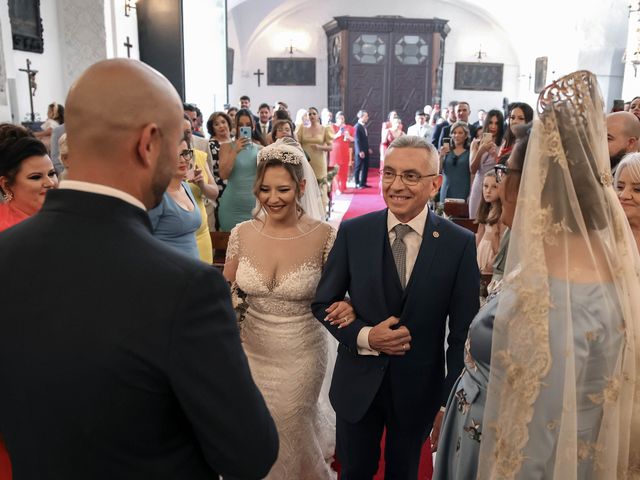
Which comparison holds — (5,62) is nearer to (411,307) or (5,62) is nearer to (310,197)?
→ (310,197)

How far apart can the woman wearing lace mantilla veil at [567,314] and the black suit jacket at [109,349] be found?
31.9 inches

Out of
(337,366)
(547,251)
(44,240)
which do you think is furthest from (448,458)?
(44,240)

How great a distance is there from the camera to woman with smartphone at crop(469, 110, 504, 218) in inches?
227

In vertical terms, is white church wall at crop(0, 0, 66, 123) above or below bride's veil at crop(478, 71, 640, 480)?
above

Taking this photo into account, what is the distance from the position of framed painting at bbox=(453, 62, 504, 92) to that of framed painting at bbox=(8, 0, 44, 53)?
1499 cm

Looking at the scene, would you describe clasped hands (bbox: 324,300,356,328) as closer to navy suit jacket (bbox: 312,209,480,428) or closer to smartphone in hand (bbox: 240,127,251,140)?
navy suit jacket (bbox: 312,209,480,428)

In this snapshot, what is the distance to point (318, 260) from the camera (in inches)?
106

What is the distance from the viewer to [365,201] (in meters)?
12.2

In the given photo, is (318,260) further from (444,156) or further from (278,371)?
(444,156)

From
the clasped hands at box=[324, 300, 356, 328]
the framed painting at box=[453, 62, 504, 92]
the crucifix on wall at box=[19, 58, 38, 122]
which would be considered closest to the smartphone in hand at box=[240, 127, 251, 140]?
the crucifix on wall at box=[19, 58, 38, 122]

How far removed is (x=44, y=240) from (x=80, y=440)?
37 cm

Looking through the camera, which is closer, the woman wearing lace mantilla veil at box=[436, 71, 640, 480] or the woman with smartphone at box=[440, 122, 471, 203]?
the woman wearing lace mantilla veil at box=[436, 71, 640, 480]

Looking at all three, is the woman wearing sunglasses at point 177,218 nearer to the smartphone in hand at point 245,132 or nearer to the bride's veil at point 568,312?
the bride's veil at point 568,312

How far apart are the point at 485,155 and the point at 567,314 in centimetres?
465
